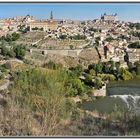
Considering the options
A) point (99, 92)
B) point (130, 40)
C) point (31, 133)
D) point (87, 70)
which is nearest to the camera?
point (31, 133)

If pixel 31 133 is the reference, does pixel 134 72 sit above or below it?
below

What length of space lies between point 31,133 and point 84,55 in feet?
37.3

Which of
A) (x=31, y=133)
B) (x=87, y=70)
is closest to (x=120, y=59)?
(x=87, y=70)

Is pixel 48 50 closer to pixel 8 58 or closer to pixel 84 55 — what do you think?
pixel 84 55

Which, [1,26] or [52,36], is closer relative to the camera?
[52,36]

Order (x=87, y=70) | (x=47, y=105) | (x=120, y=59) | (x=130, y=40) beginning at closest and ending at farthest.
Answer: (x=47, y=105), (x=87, y=70), (x=120, y=59), (x=130, y=40)

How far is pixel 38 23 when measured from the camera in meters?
21.1

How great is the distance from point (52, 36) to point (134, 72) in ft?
23.2

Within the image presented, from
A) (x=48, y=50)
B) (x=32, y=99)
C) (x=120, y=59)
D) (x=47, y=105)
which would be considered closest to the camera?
(x=47, y=105)

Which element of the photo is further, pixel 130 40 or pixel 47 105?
pixel 130 40

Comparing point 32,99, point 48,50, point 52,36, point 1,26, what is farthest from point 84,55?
point 32,99

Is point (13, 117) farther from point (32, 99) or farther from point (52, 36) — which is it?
point (52, 36)

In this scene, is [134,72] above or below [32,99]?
below

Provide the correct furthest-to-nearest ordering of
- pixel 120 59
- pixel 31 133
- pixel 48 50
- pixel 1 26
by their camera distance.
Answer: pixel 1 26, pixel 48 50, pixel 120 59, pixel 31 133
